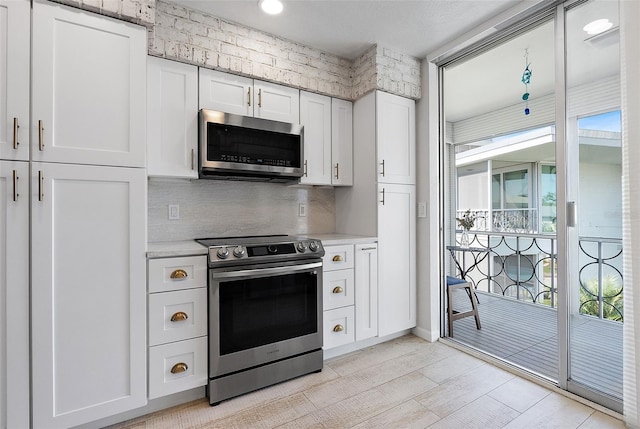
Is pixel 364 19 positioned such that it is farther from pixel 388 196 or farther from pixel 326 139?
pixel 388 196

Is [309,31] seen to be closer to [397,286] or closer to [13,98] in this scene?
[13,98]

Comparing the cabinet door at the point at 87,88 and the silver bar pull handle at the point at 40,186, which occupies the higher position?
the cabinet door at the point at 87,88

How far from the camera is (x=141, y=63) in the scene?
182 cm

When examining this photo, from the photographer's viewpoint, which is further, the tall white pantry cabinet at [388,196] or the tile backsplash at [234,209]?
the tall white pantry cabinet at [388,196]

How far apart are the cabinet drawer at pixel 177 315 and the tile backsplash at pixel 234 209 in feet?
2.21

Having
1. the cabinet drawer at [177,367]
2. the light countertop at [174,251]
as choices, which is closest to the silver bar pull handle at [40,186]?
the light countertop at [174,251]

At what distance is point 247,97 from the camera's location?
8.02 feet

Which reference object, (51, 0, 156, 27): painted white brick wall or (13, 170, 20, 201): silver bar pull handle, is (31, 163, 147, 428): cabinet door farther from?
(51, 0, 156, 27): painted white brick wall

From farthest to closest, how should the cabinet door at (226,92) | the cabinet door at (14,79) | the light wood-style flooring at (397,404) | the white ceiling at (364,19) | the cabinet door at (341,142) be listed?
1. the cabinet door at (341,142)
2. the cabinet door at (226,92)
3. the white ceiling at (364,19)
4. the light wood-style flooring at (397,404)
5. the cabinet door at (14,79)

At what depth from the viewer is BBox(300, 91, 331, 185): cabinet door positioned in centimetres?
273

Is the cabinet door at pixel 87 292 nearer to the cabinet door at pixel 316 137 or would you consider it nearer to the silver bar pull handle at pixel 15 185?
the silver bar pull handle at pixel 15 185

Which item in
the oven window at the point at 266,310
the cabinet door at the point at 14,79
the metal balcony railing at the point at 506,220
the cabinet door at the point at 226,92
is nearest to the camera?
the cabinet door at the point at 14,79

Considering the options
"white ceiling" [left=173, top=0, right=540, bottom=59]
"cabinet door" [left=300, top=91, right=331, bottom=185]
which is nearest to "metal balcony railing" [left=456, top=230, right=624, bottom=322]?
"white ceiling" [left=173, top=0, right=540, bottom=59]

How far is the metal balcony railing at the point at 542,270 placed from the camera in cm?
188
